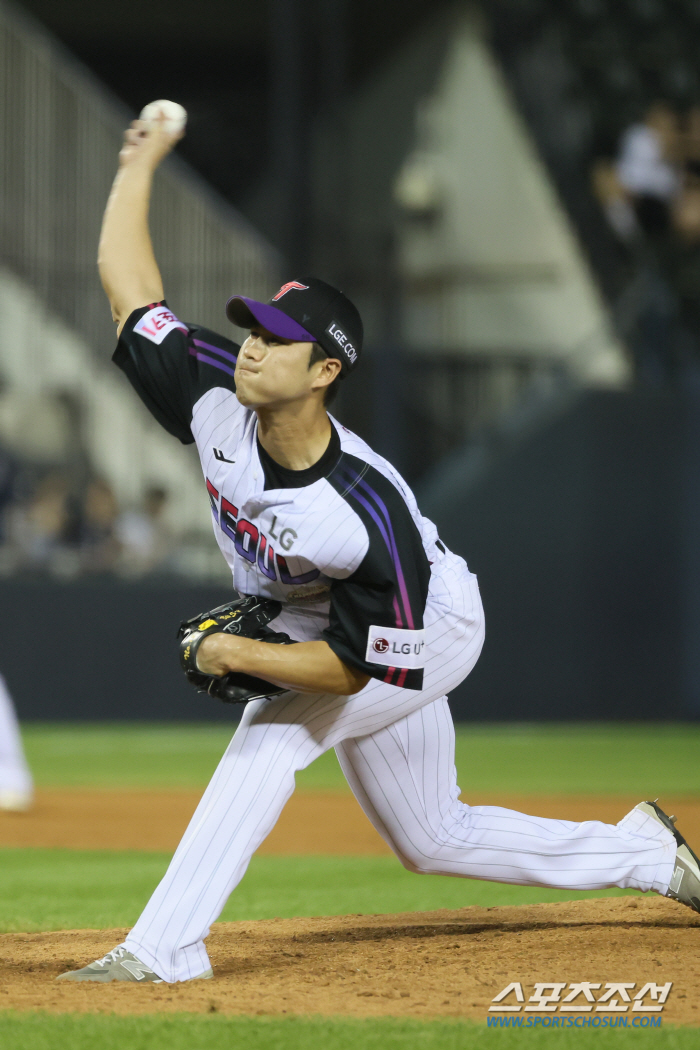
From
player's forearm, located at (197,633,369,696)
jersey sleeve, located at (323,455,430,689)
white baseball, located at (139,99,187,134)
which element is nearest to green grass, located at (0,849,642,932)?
player's forearm, located at (197,633,369,696)

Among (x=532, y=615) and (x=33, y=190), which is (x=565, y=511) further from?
(x=33, y=190)

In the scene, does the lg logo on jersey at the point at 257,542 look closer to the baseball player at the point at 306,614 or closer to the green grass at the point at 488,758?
the baseball player at the point at 306,614

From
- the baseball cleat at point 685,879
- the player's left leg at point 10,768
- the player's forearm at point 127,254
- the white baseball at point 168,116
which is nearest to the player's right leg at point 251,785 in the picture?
the baseball cleat at point 685,879

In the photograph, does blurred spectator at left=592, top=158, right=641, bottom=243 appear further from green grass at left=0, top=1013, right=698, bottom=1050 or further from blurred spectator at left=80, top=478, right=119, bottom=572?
green grass at left=0, top=1013, right=698, bottom=1050

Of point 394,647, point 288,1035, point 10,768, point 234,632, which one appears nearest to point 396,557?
point 394,647

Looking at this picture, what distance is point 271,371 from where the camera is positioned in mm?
3209

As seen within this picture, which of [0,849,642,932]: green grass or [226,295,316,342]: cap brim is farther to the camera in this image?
[0,849,642,932]: green grass

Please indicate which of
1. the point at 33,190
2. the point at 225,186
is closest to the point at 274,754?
the point at 33,190

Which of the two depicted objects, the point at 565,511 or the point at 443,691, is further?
the point at 565,511

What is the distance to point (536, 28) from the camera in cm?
1473

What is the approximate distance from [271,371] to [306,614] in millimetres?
626

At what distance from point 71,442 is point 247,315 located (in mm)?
8814

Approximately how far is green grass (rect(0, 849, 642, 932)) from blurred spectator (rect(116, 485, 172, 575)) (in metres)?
5.64

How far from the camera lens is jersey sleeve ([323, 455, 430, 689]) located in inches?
126
